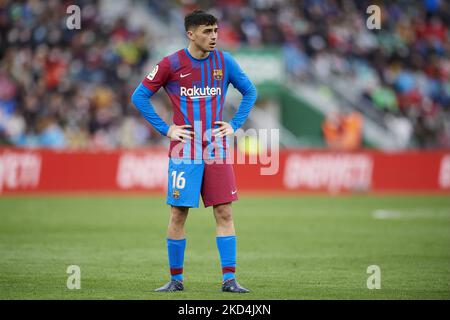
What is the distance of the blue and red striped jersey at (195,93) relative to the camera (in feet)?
29.4

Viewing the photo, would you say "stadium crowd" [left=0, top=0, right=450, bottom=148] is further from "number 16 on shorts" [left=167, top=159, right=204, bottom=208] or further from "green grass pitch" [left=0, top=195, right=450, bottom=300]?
"number 16 on shorts" [left=167, top=159, right=204, bottom=208]

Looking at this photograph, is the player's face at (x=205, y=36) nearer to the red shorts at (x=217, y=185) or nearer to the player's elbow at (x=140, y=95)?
the player's elbow at (x=140, y=95)

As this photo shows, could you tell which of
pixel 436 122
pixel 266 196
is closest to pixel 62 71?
pixel 266 196

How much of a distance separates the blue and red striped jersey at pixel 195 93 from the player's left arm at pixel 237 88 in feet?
0.15

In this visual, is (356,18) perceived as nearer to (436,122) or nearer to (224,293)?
(436,122)

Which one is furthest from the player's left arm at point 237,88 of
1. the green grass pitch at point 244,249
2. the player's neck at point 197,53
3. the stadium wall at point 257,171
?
the stadium wall at point 257,171

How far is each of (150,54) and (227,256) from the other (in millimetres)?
19982

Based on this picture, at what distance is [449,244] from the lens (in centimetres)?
1366

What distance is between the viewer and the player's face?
8.80 m

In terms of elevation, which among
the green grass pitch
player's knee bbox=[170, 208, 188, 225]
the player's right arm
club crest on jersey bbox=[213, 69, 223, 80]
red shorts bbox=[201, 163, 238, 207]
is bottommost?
the green grass pitch

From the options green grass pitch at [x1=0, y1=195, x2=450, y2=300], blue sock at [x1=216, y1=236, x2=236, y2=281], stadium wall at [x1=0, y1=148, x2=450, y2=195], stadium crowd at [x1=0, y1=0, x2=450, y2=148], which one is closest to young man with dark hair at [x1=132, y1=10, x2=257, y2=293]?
blue sock at [x1=216, y1=236, x2=236, y2=281]

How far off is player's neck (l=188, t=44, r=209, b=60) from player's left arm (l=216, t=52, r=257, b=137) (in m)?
0.22

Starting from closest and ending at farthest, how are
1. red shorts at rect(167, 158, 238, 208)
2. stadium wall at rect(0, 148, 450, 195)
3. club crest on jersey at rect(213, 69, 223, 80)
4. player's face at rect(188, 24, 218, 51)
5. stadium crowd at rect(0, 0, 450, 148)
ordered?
player's face at rect(188, 24, 218, 51), red shorts at rect(167, 158, 238, 208), club crest on jersey at rect(213, 69, 223, 80), stadium wall at rect(0, 148, 450, 195), stadium crowd at rect(0, 0, 450, 148)

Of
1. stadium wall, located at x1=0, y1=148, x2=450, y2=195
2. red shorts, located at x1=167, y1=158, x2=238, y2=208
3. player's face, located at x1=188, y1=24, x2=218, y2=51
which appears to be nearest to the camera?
player's face, located at x1=188, y1=24, x2=218, y2=51
